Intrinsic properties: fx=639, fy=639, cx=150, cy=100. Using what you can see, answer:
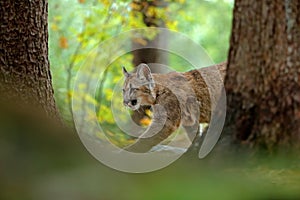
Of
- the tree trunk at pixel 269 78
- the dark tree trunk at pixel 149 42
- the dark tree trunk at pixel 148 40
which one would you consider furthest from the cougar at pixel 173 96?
the dark tree trunk at pixel 148 40

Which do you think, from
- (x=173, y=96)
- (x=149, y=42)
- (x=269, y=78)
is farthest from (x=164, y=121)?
(x=149, y=42)

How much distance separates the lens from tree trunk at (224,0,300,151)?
87.7 inches

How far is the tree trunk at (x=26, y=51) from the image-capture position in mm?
3146

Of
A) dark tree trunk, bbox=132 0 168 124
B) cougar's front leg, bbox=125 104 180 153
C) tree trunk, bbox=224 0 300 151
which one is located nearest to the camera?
tree trunk, bbox=224 0 300 151

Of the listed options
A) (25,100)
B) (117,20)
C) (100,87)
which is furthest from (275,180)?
(117,20)

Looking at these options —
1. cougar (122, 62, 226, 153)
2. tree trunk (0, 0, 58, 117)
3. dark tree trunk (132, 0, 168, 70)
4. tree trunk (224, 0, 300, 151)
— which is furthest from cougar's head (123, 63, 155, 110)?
dark tree trunk (132, 0, 168, 70)

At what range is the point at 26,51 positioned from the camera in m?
3.23

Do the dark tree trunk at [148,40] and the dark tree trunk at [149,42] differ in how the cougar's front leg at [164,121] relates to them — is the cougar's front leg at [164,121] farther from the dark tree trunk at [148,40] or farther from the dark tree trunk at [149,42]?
the dark tree trunk at [148,40]

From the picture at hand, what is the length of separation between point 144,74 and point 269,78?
1.92 meters

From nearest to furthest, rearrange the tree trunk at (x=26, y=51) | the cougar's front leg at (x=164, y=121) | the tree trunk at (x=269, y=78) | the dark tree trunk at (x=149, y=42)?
1. the tree trunk at (x=269, y=78)
2. the tree trunk at (x=26, y=51)
3. the cougar's front leg at (x=164, y=121)
4. the dark tree trunk at (x=149, y=42)

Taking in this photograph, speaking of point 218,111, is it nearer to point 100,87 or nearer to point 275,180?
point 275,180

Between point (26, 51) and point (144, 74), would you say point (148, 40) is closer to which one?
point (144, 74)

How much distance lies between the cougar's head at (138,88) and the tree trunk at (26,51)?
84 centimetres

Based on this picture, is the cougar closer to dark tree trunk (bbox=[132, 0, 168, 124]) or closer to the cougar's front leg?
the cougar's front leg
